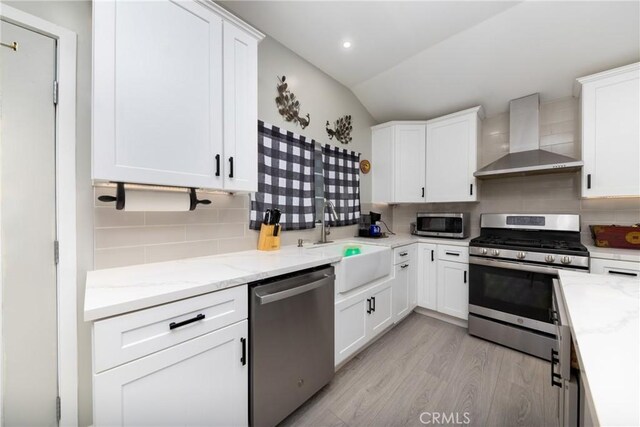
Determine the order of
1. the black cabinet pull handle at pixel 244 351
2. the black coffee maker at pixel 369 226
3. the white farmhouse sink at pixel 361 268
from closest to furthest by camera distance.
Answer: the black cabinet pull handle at pixel 244 351
the white farmhouse sink at pixel 361 268
the black coffee maker at pixel 369 226

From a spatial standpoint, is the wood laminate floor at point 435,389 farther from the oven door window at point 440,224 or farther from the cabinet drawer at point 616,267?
the oven door window at point 440,224

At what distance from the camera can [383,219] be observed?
3373mm

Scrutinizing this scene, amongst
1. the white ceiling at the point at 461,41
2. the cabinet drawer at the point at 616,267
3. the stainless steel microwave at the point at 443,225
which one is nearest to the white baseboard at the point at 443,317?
the stainless steel microwave at the point at 443,225

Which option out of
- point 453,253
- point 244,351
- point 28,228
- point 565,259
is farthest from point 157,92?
point 565,259

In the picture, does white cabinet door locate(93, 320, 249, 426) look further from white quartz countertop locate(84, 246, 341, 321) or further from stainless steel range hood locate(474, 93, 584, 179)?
stainless steel range hood locate(474, 93, 584, 179)

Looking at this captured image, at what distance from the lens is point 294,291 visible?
133 cm

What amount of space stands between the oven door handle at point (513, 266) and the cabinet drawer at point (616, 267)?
242 mm

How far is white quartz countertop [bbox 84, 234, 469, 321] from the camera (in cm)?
85

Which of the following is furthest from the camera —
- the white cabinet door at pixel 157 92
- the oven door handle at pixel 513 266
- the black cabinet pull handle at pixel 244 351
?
the oven door handle at pixel 513 266

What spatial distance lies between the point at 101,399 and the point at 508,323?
278 cm

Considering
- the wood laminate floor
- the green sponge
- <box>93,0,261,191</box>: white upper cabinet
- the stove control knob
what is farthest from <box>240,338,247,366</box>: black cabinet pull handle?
the stove control knob

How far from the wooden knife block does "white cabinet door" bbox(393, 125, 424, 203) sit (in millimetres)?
1821

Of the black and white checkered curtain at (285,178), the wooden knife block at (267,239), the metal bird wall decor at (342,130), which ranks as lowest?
the wooden knife block at (267,239)

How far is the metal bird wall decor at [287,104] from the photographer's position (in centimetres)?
214
